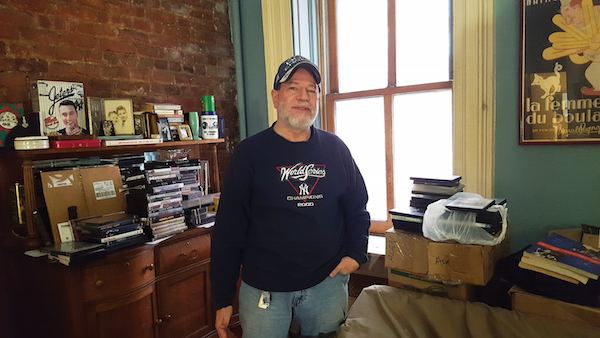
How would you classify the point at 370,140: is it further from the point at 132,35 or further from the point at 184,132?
the point at 132,35

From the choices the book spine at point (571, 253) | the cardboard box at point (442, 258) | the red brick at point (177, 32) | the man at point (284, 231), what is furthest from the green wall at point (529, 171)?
the red brick at point (177, 32)

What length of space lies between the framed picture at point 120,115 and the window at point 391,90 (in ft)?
4.37

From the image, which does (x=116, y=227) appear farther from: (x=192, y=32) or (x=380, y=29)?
(x=380, y=29)

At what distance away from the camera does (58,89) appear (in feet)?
6.46

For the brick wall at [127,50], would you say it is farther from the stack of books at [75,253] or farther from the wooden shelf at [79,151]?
the stack of books at [75,253]

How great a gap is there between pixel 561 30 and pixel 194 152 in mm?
2264

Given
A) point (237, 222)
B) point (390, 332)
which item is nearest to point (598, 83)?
point (390, 332)

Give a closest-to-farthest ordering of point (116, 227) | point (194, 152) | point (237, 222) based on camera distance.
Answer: point (237, 222), point (116, 227), point (194, 152)

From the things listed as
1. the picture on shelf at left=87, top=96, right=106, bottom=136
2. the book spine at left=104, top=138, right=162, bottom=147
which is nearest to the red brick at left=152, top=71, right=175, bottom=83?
the picture on shelf at left=87, top=96, right=106, bottom=136

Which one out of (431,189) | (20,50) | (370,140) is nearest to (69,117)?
(20,50)

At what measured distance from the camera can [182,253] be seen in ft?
6.88

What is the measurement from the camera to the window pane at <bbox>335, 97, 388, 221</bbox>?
251 cm

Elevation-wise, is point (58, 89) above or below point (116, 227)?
above

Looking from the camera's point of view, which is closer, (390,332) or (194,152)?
(390,332)
